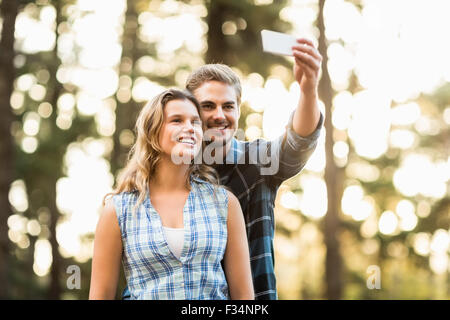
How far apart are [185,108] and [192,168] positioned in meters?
0.29

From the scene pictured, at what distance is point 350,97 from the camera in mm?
13844

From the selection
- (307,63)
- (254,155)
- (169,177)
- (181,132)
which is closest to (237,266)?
(169,177)

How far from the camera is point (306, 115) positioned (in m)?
2.42

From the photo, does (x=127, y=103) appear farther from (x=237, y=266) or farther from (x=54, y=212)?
(x=237, y=266)

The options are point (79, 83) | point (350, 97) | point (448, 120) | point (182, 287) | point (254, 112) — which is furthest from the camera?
point (448, 120)

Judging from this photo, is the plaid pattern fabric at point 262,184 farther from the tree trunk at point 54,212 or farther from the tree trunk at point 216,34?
the tree trunk at point 54,212

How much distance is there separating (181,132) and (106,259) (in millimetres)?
616

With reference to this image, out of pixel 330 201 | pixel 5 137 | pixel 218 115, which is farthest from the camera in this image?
pixel 330 201

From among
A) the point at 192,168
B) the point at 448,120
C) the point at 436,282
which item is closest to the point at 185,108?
the point at 192,168

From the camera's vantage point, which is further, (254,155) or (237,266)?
(254,155)

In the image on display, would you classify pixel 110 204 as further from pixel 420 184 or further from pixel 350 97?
pixel 420 184

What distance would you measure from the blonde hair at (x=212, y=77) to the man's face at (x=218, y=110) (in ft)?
0.09

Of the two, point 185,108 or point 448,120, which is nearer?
point 185,108

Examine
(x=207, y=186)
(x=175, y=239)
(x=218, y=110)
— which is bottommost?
(x=175, y=239)
